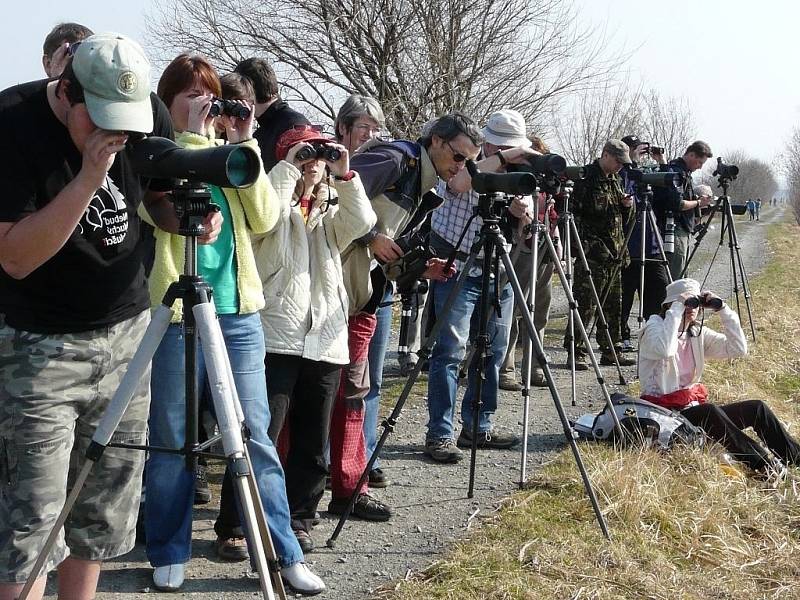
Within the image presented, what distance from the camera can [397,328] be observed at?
31.6 ft

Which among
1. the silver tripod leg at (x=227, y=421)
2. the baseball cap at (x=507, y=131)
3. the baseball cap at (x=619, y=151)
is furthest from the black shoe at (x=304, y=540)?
the baseball cap at (x=619, y=151)

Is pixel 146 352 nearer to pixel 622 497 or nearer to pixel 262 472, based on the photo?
pixel 262 472

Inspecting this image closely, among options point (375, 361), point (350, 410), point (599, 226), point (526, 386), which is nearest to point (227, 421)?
point (350, 410)

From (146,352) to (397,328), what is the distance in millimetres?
7310

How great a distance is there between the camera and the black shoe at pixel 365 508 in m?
4.21

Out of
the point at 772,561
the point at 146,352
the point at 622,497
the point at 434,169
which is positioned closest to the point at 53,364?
the point at 146,352

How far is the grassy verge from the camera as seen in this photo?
3502 millimetres

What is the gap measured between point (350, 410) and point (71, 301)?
1.99 metres

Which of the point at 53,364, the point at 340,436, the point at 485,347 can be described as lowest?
the point at 340,436

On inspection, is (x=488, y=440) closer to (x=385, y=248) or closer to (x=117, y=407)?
(x=385, y=248)

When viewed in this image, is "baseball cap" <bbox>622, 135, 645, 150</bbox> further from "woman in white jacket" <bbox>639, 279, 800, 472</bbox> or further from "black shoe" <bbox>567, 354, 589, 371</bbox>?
"woman in white jacket" <bbox>639, 279, 800, 472</bbox>

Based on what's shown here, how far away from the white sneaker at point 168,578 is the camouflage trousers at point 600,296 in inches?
194

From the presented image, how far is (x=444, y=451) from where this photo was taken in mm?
5113

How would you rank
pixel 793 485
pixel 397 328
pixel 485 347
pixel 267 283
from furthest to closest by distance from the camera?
pixel 397 328 < pixel 793 485 < pixel 485 347 < pixel 267 283
